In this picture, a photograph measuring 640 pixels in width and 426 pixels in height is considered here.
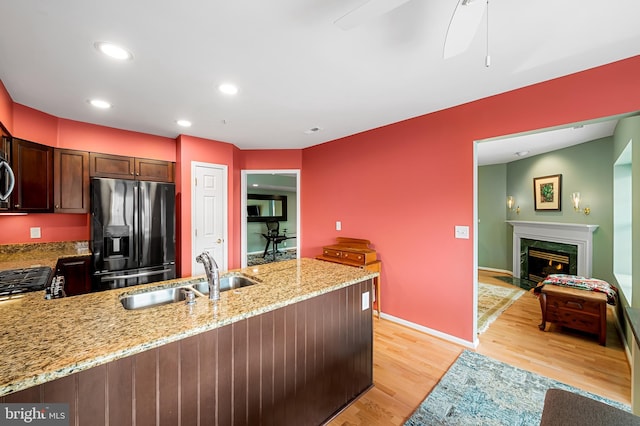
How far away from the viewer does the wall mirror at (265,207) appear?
8.81 m

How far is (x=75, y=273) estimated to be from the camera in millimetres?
2867

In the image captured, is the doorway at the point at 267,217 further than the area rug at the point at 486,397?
Yes

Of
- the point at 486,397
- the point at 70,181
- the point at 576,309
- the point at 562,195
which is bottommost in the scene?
the point at 486,397

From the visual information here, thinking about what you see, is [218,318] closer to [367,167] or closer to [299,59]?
[299,59]

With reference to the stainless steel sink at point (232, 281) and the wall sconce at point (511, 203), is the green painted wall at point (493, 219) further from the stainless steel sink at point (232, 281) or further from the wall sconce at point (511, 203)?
the stainless steel sink at point (232, 281)

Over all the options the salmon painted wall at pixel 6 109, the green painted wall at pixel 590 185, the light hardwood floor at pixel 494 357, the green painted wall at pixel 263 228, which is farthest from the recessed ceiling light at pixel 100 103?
the green painted wall at pixel 590 185

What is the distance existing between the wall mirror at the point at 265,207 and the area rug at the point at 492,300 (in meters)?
6.58

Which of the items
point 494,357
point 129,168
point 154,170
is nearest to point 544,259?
point 494,357

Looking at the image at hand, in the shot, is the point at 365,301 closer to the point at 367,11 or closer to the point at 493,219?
the point at 367,11

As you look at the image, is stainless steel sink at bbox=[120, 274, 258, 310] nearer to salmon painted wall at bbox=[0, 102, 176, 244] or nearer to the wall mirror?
salmon painted wall at bbox=[0, 102, 176, 244]

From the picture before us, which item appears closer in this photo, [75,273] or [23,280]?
[23,280]

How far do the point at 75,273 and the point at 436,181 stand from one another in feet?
13.5

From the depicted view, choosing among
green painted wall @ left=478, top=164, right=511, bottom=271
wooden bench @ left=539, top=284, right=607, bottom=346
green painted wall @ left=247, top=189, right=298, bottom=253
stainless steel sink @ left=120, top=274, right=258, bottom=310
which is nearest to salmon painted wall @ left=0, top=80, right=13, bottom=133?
stainless steel sink @ left=120, top=274, right=258, bottom=310

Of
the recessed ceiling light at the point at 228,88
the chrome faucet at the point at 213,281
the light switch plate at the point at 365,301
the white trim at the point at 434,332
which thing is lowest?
the white trim at the point at 434,332
